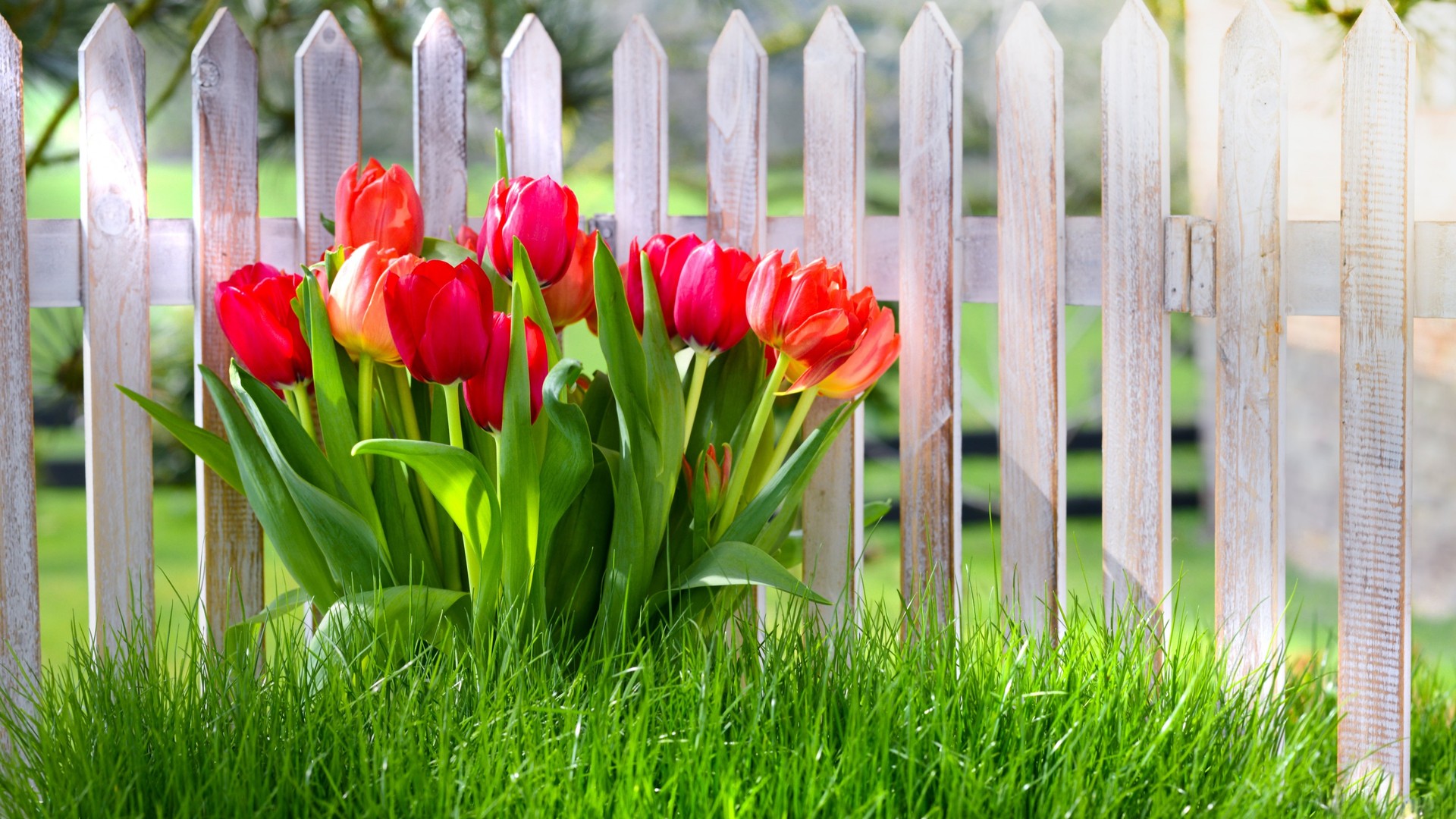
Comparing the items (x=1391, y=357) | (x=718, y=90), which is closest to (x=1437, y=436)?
(x=1391, y=357)

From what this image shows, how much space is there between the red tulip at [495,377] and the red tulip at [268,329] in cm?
21

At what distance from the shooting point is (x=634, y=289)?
3.83 feet

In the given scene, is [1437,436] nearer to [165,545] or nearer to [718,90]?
[718,90]

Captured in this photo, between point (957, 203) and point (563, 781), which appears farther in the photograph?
point (957, 203)

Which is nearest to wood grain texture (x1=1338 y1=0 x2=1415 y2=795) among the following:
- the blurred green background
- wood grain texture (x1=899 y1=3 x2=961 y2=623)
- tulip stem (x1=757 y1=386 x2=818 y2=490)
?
the blurred green background

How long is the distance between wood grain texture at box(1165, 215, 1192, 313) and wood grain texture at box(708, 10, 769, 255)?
50 cm

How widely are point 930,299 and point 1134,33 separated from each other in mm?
399

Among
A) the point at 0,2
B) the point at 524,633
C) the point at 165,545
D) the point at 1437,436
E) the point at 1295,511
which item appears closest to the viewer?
the point at 524,633

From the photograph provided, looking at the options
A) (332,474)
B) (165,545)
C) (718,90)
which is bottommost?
(165,545)

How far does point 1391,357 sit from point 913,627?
706mm

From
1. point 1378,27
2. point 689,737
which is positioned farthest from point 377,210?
point 1378,27

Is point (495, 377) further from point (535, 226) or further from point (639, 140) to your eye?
point (639, 140)

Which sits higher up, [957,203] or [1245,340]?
[957,203]

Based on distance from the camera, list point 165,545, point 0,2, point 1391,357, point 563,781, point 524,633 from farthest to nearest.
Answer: point 165,545 → point 0,2 → point 1391,357 → point 524,633 → point 563,781
